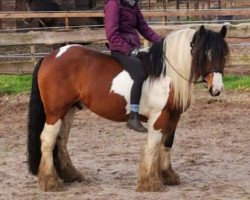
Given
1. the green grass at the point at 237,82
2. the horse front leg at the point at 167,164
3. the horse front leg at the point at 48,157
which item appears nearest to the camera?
the horse front leg at the point at 48,157

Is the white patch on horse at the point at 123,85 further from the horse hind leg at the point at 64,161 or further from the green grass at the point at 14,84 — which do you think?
the green grass at the point at 14,84

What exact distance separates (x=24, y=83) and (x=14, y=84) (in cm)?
21

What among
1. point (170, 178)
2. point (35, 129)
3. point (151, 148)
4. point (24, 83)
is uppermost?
point (35, 129)

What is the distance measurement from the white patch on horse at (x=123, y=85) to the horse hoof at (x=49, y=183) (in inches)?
39.5

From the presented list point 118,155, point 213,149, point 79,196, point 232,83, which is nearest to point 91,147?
point 118,155

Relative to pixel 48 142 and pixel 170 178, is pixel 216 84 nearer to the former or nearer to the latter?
pixel 170 178

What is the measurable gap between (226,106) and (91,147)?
3150mm

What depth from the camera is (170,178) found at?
20.0ft

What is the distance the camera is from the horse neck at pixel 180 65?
5.68 m

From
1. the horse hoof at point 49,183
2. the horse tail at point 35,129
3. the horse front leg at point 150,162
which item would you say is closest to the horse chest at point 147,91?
the horse front leg at point 150,162

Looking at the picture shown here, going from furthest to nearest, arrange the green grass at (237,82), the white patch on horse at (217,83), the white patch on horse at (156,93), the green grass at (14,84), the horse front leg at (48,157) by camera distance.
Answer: the green grass at (14,84)
the green grass at (237,82)
the horse front leg at (48,157)
the white patch on horse at (156,93)
the white patch on horse at (217,83)

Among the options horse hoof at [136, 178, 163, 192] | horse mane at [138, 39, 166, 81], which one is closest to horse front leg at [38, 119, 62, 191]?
horse hoof at [136, 178, 163, 192]

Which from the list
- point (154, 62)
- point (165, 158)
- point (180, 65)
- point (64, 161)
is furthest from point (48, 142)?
point (180, 65)

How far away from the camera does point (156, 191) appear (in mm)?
5824
